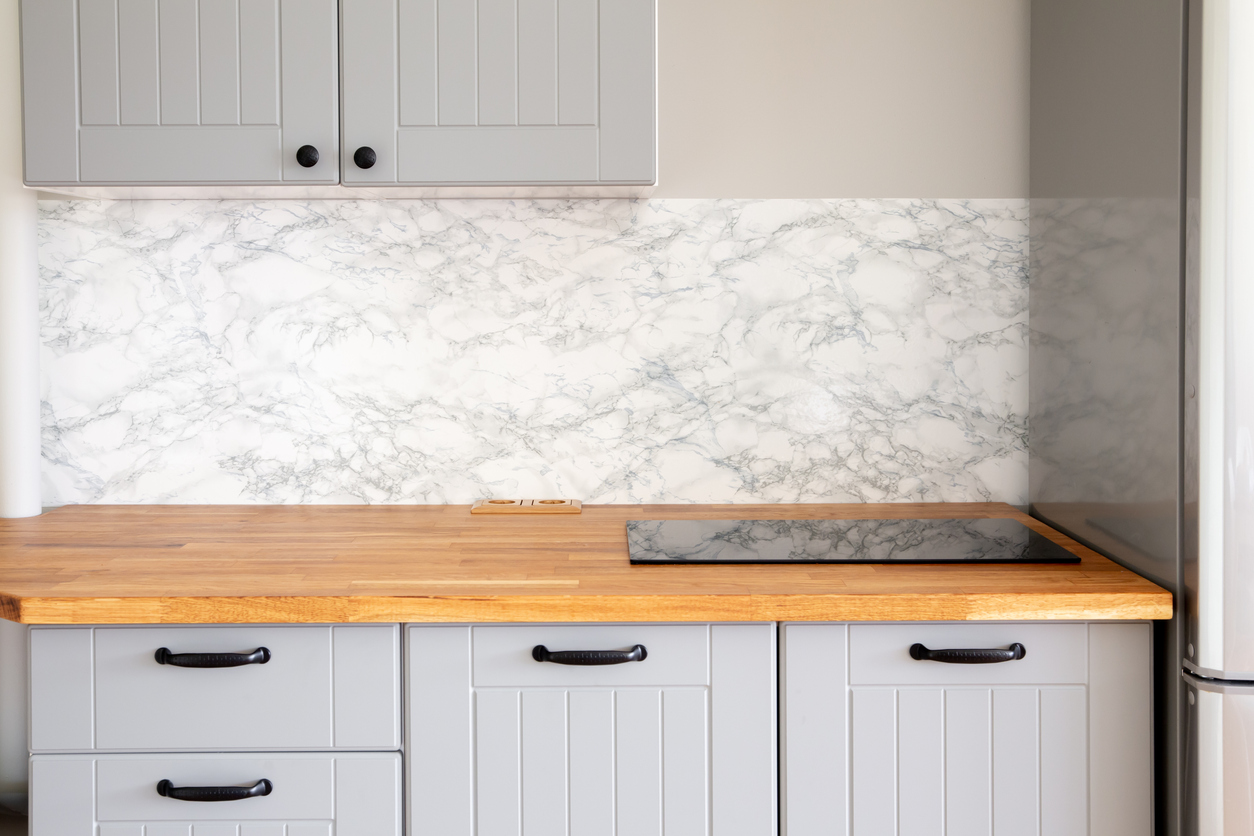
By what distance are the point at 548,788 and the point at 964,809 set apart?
626 mm

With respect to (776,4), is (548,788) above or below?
below

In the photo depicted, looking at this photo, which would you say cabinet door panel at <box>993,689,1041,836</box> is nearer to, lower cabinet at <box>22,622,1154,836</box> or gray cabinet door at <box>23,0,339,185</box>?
lower cabinet at <box>22,622,1154,836</box>

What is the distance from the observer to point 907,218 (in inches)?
75.3

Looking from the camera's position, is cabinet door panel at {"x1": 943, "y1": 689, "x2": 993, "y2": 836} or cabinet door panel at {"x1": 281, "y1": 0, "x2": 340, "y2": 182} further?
cabinet door panel at {"x1": 281, "y1": 0, "x2": 340, "y2": 182}

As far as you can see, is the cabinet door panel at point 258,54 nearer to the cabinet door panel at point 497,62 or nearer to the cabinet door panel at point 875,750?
the cabinet door panel at point 497,62

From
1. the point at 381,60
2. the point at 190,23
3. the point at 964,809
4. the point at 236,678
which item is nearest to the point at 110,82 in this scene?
the point at 190,23

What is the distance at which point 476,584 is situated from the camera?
130cm

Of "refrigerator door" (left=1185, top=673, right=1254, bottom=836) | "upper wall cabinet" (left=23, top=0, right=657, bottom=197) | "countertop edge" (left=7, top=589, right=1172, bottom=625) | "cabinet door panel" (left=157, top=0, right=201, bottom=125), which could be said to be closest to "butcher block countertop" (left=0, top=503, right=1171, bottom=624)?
"countertop edge" (left=7, top=589, right=1172, bottom=625)

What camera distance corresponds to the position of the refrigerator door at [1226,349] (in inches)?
46.1

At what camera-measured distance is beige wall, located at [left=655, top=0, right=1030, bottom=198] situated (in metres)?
1.89

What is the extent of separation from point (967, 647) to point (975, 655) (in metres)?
0.02

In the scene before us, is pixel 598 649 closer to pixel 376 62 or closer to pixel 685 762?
pixel 685 762

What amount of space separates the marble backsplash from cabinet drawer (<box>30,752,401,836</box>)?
74 centimetres

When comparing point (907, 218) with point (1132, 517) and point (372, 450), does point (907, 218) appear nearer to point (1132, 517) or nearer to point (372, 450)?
point (1132, 517)
